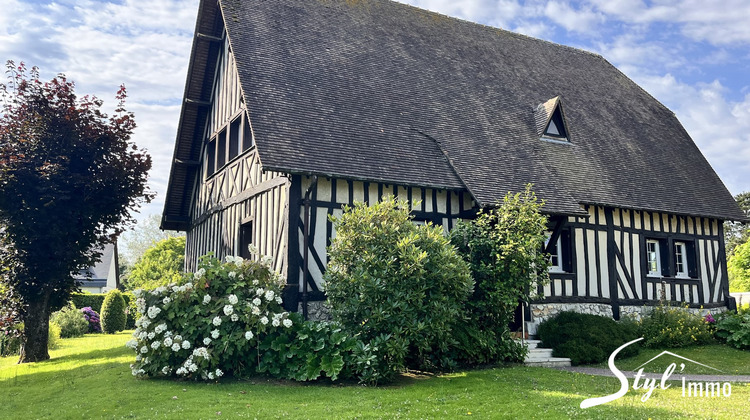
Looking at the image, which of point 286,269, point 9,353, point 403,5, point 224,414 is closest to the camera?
point 224,414

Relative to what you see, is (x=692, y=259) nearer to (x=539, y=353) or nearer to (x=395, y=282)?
(x=539, y=353)

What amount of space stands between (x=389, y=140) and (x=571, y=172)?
478 cm

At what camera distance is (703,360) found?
1151 cm

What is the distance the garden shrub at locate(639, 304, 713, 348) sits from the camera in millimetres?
12711

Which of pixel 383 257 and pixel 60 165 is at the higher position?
pixel 60 165

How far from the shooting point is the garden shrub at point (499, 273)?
970cm

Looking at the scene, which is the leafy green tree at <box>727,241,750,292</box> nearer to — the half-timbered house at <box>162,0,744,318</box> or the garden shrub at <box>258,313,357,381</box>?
the half-timbered house at <box>162,0,744,318</box>

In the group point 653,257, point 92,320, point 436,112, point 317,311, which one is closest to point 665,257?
point 653,257

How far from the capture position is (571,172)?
1379 centimetres

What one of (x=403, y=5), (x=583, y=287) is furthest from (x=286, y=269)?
(x=403, y=5)

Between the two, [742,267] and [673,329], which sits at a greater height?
[742,267]

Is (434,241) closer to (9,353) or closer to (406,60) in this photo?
(406,60)

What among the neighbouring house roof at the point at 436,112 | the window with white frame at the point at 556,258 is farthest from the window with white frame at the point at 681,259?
the window with white frame at the point at 556,258

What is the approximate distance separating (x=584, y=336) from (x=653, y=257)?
15.4 feet
